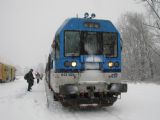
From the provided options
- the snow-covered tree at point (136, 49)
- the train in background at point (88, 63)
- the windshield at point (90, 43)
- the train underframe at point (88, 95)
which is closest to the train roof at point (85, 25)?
the train in background at point (88, 63)

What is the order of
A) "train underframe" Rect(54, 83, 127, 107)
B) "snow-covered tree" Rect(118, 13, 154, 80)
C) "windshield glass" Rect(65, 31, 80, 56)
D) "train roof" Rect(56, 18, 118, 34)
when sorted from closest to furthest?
"train underframe" Rect(54, 83, 127, 107) → "windshield glass" Rect(65, 31, 80, 56) → "train roof" Rect(56, 18, 118, 34) → "snow-covered tree" Rect(118, 13, 154, 80)

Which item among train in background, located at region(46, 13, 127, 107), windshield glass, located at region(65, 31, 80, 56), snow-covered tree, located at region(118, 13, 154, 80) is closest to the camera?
train in background, located at region(46, 13, 127, 107)

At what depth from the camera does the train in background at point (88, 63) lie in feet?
31.3

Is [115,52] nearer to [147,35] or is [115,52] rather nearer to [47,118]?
[47,118]

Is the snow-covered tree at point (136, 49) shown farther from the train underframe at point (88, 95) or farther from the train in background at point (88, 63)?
the train underframe at point (88, 95)

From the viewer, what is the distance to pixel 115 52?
1021cm

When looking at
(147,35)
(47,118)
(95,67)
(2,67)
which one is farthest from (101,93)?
(147,35)

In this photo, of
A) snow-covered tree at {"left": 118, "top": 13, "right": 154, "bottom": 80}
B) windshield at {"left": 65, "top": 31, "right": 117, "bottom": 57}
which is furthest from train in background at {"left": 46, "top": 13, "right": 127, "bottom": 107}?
snow-covered tree at {"left": 118, "top": 13, "right": 154, "bottom": 80}

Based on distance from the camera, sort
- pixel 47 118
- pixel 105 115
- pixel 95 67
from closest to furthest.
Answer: pixel 47 118 < pixel 105 115 < pixel 95 67

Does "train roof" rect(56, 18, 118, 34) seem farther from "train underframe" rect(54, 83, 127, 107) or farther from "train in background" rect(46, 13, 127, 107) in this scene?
"train underframe" rect(54, 83, 127, 107)

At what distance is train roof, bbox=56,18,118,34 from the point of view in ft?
32.2

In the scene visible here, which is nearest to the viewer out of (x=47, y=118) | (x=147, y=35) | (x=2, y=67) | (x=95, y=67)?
(x=47, y=118)

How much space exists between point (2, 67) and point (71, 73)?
3073 cm

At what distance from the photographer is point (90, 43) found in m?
9.97
